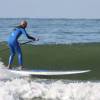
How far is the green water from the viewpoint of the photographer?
866 inches

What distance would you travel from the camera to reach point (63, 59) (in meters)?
24.6

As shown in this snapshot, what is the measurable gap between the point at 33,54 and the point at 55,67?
4.55 meters

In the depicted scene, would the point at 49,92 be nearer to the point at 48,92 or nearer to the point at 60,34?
A: the point at 48,92

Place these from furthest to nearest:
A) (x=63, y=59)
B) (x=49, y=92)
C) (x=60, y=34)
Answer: (x=60, y=34)
(x=63, y=59)
(x=49, y=92)

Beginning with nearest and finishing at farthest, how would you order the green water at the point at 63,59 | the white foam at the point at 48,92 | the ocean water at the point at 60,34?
the white foam at the point at 48,92
the green water at the point at 63,59
the ocean water at the point at 60,34

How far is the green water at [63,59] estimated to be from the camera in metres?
22.0

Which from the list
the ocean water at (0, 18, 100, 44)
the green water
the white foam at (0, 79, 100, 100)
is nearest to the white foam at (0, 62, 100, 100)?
the white foam at (0, 79, 100, 100)

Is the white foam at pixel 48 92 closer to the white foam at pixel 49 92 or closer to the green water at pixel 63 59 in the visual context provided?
the white foam at pixel 49 92

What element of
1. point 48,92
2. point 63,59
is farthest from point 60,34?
point 48,92

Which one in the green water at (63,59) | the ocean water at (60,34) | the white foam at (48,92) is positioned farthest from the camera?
the ocean water at (60,34)

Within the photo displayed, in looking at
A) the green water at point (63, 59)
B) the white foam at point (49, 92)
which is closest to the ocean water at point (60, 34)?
the green water at point (63, 59)

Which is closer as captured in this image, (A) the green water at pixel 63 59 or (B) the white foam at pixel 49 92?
(B) the white foam at pixel 49 92

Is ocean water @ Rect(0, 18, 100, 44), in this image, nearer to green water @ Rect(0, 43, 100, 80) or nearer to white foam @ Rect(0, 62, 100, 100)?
green water @ Rect(0, 43, 100, 80)

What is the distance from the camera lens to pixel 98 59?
2431 cm
